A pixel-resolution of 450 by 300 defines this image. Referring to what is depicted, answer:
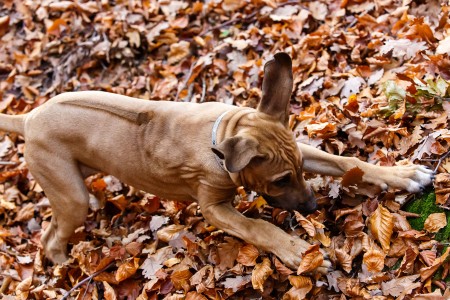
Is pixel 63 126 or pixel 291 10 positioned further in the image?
pixel 291 10

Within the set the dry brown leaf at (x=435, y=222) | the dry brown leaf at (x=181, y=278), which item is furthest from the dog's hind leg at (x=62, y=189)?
the dry brown leaf at (x=435, y=222)

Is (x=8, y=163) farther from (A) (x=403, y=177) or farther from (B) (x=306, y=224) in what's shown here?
(A) (x=403, y=177)

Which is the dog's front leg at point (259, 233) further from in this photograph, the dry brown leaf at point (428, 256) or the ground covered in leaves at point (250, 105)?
the dry brown leaf at point (428, 256)

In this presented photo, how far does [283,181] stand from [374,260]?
0.90 metres

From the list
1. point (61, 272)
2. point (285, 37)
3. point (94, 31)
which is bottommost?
point (61, 272)

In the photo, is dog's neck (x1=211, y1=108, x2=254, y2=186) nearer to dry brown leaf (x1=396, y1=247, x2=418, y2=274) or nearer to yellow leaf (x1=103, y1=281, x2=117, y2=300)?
dry brown leaf (x1=396, y1=247, x2=418, y2=274)

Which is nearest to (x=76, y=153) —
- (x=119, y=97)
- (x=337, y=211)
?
(x=119, y=97)

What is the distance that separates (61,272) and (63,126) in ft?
5.49

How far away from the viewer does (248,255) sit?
15.4ft

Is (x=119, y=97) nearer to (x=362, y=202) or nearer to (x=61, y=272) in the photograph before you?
(x=61, y=272)

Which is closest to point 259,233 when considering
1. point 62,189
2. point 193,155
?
point 193,155

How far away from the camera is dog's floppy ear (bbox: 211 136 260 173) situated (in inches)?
149

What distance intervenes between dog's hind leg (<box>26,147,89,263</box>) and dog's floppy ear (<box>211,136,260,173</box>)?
80.2 inches

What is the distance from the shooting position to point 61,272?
5.83 meters
